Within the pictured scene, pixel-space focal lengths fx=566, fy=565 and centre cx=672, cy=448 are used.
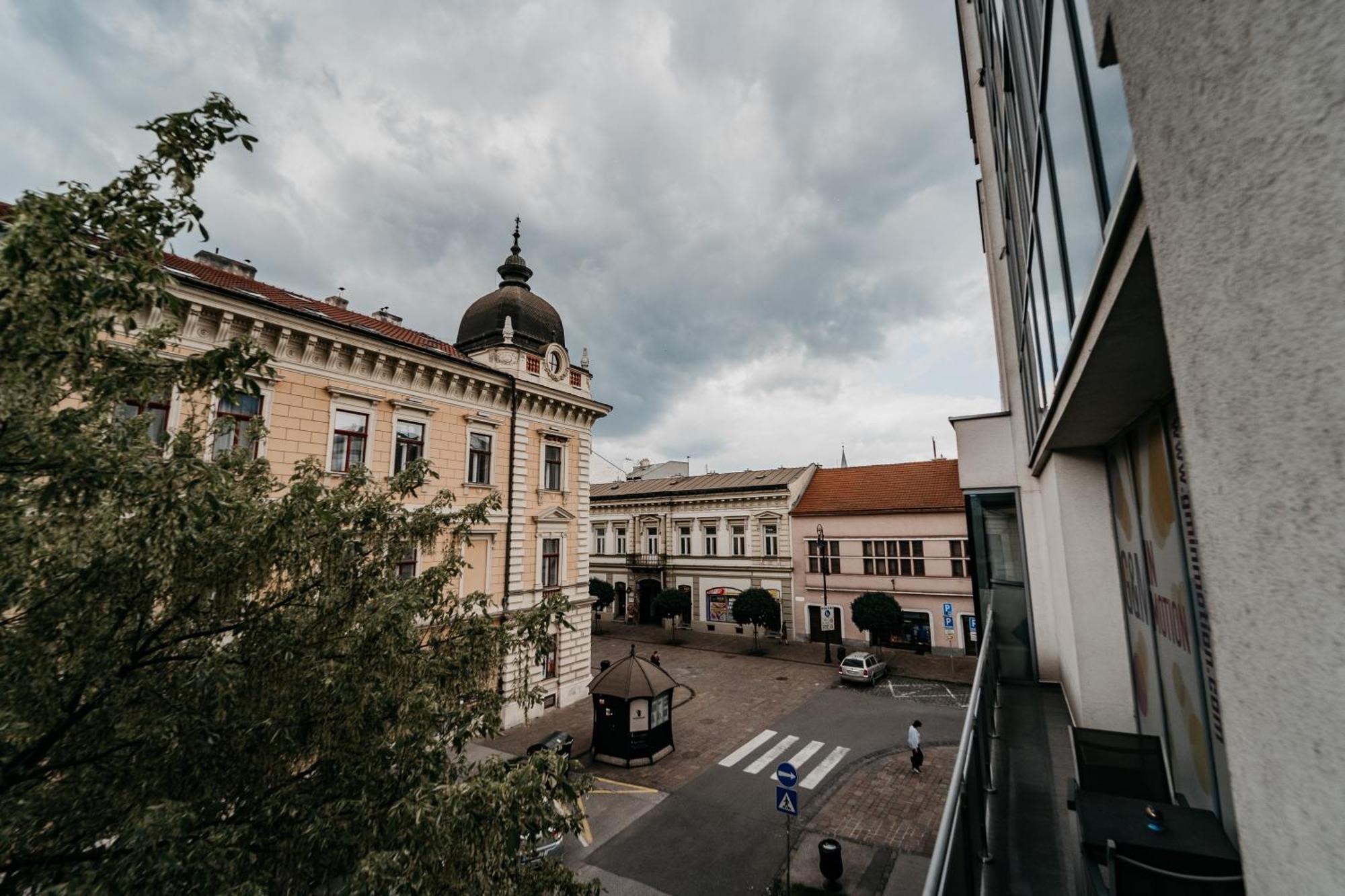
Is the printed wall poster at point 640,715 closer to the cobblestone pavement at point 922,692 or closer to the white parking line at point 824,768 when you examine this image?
the white parking line at point 824,768

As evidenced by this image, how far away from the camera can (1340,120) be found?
2.92 ft

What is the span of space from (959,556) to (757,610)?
9.87 meters

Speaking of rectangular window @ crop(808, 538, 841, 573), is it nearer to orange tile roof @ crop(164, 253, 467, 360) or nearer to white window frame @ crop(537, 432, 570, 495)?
white window frame @ crop(537, 432, 570, 495)

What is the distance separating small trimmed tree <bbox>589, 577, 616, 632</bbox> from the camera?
1382 inches

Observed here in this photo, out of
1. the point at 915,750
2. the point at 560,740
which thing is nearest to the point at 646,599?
the point at 560,740

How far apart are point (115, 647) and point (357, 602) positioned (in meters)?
1.64

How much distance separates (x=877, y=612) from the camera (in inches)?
Answer: 1015

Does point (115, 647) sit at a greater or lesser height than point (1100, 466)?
lesser

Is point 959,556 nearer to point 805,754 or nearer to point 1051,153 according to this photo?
point 805,754

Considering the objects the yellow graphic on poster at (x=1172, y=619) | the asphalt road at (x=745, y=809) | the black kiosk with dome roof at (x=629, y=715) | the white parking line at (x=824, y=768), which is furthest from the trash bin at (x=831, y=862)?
the yellow graphic on poster at (x=1172, y=619)

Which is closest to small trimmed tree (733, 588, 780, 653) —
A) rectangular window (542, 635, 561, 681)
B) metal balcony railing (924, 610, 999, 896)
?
rectangular window (542, 635, 561, 681)

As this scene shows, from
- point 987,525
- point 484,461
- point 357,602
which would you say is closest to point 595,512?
point 484,461

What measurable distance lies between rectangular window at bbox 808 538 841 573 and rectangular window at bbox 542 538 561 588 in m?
14.8

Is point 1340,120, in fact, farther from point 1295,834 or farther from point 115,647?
point 115,647
